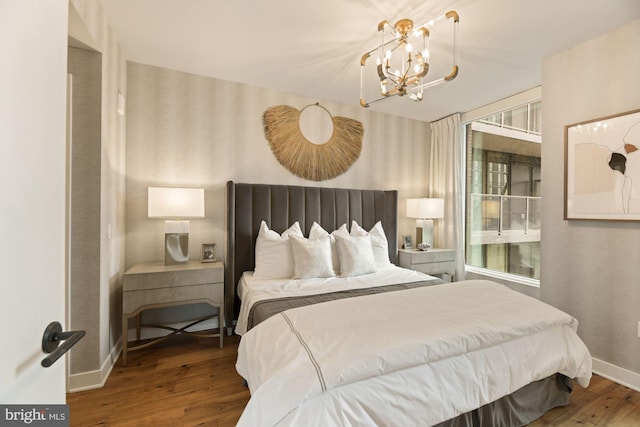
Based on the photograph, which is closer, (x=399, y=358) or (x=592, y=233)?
(x=399, y=358)

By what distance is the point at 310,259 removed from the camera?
266 centimetres

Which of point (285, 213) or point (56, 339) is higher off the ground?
point (285, 213)

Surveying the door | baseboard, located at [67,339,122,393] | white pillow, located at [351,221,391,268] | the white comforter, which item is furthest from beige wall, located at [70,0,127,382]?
white pillow, located at [351,221,391,268]

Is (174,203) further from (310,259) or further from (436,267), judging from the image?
(436,267)

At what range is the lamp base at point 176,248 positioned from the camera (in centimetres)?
264

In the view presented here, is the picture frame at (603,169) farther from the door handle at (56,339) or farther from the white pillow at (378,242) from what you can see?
the door handle at (56,339)

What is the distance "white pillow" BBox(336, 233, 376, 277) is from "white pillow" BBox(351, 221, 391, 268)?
236 mm

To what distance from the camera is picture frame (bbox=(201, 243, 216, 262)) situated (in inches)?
114

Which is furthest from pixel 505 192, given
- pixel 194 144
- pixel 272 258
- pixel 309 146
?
pixel 194 144

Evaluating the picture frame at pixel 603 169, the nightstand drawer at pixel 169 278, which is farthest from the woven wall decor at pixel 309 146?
the picture frame at pixel 603 169

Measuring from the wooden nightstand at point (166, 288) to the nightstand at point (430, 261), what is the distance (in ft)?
7.56

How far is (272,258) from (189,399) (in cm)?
127

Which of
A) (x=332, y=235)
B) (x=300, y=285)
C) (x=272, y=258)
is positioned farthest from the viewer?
(x=332, y=235)

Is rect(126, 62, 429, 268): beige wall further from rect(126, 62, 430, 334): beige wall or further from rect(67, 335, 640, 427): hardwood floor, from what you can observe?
rect(67, 335, 640, 427): hardwood floor
